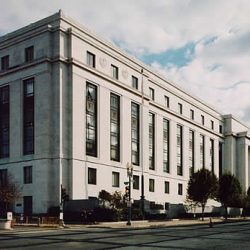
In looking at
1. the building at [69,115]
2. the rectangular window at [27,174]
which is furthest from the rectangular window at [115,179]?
the rectangular window at [27,174]

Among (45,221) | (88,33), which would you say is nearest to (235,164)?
(88,33)

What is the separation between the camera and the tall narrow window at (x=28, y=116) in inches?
2397

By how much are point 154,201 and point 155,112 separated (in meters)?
15.9

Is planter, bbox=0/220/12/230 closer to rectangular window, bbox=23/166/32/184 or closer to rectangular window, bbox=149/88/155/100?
rectangular window, bbox=23/166/32/184

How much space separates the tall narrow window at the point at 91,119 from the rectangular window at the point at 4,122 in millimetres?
11520

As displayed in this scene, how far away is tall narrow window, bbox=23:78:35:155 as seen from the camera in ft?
200

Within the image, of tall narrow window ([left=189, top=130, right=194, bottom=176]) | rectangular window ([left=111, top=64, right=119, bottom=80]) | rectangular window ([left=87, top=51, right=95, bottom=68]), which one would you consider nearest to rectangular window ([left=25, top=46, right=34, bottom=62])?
rectangular window ([left=87, top=51, right=95, bottom=68])

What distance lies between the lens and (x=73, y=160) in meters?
58.1

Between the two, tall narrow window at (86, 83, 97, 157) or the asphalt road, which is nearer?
the asphalt road

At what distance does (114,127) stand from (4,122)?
16.1 metres

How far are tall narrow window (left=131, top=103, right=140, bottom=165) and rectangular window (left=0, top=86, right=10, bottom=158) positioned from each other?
64.8 ft

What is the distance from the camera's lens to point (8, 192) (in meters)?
55.3

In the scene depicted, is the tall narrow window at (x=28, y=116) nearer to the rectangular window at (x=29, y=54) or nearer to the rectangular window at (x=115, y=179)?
the rectangular window at (x=29, y=54)

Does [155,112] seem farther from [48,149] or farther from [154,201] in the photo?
[48,149]
